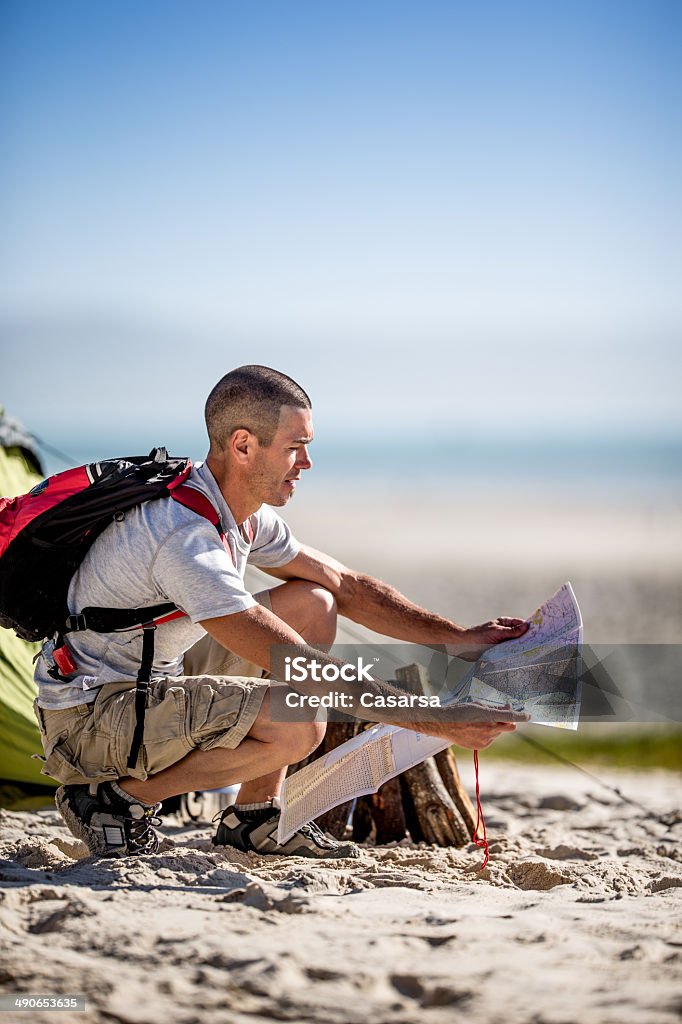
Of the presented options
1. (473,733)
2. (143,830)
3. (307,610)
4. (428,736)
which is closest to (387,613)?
(307,610)

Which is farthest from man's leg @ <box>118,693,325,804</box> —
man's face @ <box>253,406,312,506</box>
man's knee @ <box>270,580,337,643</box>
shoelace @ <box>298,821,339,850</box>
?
man's face @ <box>253,406,312,506</box>

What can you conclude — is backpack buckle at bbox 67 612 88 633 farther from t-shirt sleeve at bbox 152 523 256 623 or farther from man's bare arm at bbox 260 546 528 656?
man's bare arm at bbox 260 546 528 656

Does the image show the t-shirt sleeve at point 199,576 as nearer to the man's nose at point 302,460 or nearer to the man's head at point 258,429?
the man's head at point 258,429

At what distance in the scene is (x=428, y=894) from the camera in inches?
115

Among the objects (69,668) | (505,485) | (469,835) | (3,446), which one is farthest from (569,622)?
(505,485)

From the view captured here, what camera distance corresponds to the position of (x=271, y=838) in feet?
11.3

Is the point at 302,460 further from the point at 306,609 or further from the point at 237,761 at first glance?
the point at 237,761

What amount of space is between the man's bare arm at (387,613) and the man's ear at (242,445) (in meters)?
0.56

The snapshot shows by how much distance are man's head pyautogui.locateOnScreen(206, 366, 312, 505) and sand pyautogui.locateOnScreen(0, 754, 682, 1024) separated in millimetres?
1125

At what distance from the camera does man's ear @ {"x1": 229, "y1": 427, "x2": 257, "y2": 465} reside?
3.24 meters

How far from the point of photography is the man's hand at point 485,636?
3.58 m

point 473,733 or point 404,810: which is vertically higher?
point 473,733

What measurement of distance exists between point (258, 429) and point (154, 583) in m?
0.55

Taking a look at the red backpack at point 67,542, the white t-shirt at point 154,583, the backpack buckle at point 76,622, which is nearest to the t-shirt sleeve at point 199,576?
the white t-shirt at point 154,583
